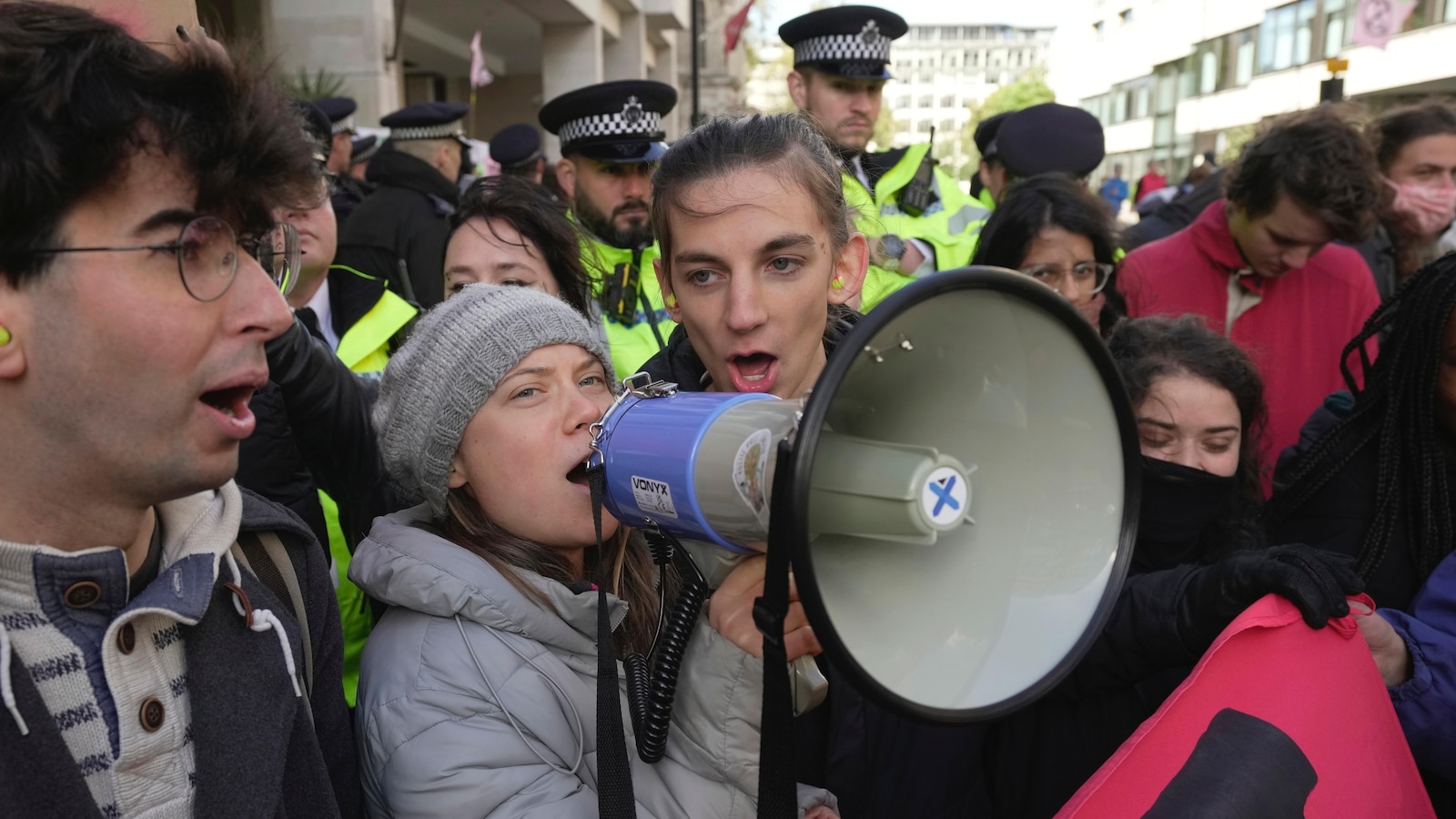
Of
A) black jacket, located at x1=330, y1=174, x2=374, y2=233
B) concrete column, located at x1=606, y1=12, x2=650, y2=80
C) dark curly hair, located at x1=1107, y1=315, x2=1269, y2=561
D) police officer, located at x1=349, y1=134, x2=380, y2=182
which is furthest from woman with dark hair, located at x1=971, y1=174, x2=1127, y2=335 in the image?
concrete column, located at x1=606, y1=12, x2=650, y2=80

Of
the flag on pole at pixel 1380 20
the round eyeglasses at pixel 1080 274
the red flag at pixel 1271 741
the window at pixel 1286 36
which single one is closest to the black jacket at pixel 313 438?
the red flag at pixel 1271 741

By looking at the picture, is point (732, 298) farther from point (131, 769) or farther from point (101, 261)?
point (131, 769)

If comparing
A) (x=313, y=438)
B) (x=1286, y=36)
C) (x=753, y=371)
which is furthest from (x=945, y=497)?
(x=1286, y=36)

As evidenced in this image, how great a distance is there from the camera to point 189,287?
3.56ft

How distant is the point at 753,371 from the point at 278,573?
0.81 meters

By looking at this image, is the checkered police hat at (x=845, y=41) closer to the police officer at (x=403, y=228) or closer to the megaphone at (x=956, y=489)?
the police officer at (x=403, y=228)

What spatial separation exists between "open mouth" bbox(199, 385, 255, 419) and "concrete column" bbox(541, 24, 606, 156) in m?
13.4

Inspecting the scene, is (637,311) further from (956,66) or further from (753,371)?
(956,66)

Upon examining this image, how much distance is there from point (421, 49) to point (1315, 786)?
50.3ft

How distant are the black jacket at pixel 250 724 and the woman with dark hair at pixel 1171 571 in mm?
1187

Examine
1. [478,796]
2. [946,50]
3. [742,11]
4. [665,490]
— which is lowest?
[478,796]

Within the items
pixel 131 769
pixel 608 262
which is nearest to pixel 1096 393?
pixel 131 769

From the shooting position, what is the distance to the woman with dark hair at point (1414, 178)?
12.5 feet

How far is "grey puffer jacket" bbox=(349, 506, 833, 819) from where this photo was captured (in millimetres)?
1337
